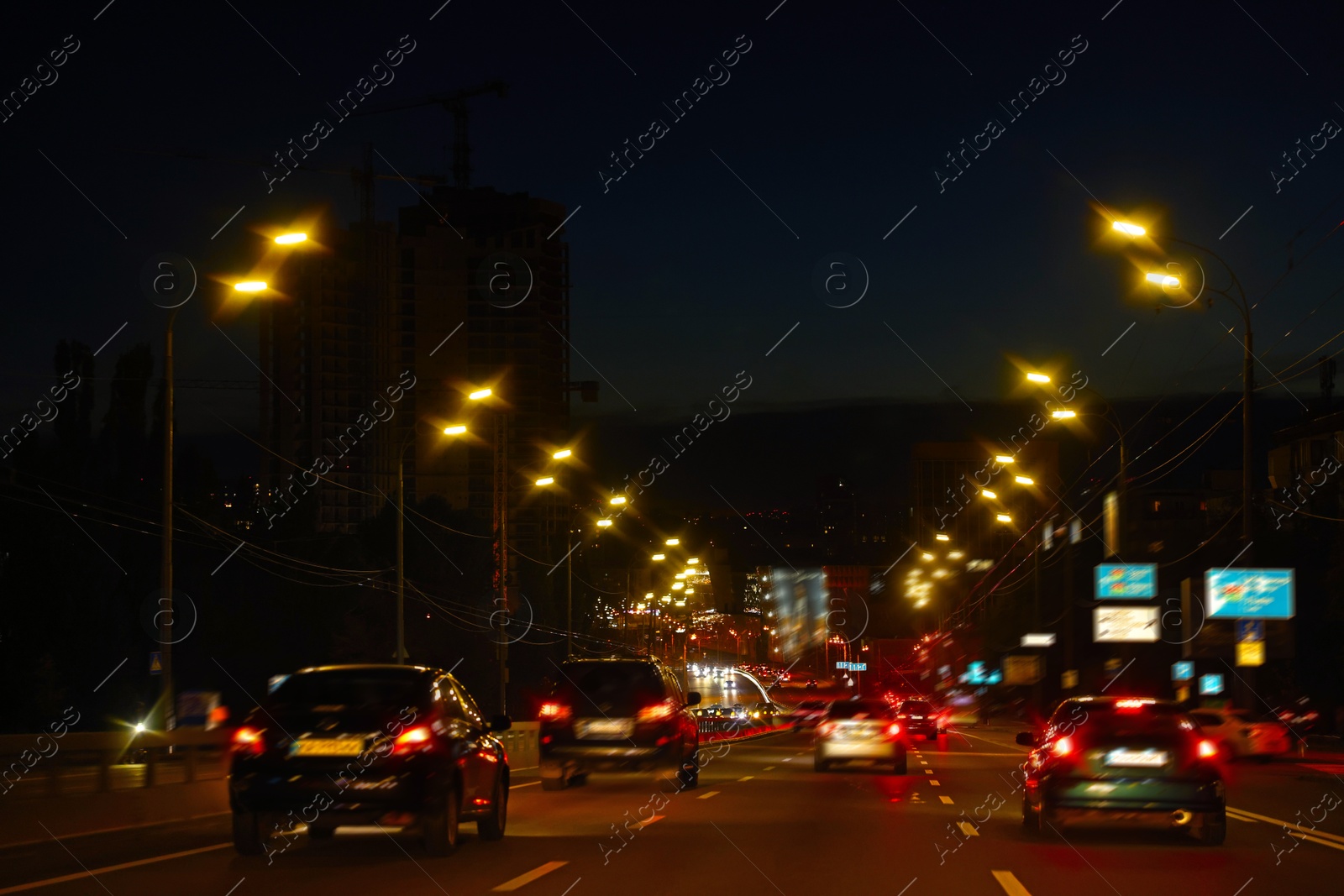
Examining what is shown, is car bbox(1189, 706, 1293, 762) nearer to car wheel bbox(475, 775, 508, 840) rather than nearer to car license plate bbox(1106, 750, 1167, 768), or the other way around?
car license plate bbox(1106, 750, 1167, 768)

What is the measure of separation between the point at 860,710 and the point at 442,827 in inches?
644

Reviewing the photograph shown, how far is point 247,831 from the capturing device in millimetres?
12781

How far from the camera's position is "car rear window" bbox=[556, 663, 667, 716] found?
21.8 m

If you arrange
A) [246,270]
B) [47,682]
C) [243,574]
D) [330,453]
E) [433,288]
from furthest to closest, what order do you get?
[433,288]
[330,453]
[243,574]
[47,682]
[246,270]

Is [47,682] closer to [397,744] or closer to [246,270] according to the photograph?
[246,270]

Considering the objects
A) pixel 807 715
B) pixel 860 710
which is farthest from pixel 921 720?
pixel 860 710

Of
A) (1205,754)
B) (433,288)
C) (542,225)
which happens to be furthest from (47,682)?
(542,225)

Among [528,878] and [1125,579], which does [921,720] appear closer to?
[1125,579]

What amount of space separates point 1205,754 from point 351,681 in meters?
8.44

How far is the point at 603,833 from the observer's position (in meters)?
15.2

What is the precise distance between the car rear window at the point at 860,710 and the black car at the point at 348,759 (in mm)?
15591

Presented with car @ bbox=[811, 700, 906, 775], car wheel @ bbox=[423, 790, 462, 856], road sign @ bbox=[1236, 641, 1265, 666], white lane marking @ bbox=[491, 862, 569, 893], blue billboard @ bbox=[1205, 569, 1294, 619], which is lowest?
white lane marking @ bbox=[491, 862, 569, 893]

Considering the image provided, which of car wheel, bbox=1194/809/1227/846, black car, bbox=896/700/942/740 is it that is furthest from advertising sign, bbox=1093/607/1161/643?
car wheel, bbox=1194/809/1227/846

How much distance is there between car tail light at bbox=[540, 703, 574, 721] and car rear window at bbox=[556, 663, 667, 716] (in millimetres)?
118
